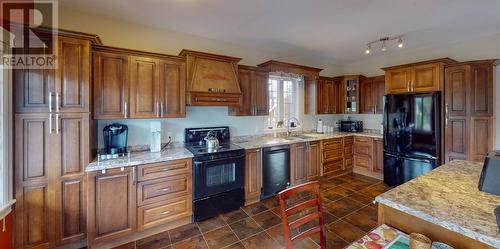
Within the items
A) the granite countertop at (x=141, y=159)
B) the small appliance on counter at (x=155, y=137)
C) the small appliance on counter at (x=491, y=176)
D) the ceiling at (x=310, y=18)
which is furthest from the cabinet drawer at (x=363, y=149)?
the small appliance on counter at (x=155, y=137)

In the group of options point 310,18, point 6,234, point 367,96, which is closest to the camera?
point 6,234

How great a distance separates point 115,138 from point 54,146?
1.88 ft

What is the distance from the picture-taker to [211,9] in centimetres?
238

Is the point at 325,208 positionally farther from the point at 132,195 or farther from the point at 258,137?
the point at 132,195

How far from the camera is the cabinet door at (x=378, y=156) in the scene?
13.1 ft

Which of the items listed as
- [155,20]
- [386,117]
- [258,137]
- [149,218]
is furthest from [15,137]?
[386,117]

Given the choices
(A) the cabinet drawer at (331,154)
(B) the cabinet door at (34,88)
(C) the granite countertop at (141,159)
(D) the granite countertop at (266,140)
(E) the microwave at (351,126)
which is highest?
(B) the cabinet door at (34,88)

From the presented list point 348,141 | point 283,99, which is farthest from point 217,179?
point 348,141

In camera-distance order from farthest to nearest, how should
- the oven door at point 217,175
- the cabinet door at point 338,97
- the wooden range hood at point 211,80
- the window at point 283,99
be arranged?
the cabinet door at point 338,97, the window at point 283,99, the wooden range hood at point 211,80, the oven door at point 217,175

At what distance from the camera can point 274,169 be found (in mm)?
3309

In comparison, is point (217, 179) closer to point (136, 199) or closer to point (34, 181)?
point (136, 199)

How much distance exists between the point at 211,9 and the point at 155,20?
84 centimetres

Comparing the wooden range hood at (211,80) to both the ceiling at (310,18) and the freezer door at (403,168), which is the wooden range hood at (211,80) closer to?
the ceiling at (310,18)

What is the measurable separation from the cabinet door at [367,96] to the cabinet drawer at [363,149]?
0.79 m
